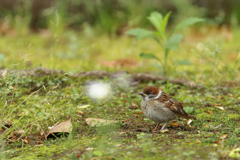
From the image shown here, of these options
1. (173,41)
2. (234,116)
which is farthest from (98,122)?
(173,41)

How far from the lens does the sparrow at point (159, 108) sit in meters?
3.52

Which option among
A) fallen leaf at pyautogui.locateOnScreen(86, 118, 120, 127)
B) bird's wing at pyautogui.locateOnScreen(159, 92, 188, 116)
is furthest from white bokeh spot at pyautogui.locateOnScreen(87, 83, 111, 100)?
bird's wing at pyautogui.locateOnScreen(159, 92, 188, 116)

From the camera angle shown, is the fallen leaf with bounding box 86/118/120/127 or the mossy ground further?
the fallen leaf with bounding box 86/118/120/127

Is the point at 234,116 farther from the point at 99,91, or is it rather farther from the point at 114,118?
the point at 99,91

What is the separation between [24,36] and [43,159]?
265 inches

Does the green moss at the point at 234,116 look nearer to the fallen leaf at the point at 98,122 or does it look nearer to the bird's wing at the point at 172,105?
the bird's wing at the point at 172,105

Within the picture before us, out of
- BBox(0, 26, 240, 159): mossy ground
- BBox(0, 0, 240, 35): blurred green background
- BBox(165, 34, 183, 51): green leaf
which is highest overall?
BBox(0, 0, 240, 35): blurred green background

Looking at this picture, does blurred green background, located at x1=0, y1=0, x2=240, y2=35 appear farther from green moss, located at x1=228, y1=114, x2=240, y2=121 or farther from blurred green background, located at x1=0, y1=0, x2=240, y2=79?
green moss, located at x1=228, y1=114, x2=240, y2=121

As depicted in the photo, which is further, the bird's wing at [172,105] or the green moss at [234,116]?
the green moss at [234,116]

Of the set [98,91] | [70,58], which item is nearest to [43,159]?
[98,91]

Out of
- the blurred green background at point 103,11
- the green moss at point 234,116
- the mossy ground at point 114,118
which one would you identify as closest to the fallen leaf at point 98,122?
the mossy ground at point 114,118

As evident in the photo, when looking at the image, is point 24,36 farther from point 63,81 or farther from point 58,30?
point 63,81

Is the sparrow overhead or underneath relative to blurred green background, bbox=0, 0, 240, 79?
underneath

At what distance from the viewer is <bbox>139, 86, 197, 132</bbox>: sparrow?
3518mm
